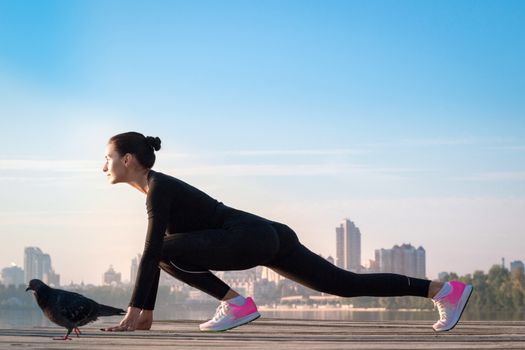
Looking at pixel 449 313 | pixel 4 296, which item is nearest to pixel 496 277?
pixel 4 296

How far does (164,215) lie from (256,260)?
693 mm

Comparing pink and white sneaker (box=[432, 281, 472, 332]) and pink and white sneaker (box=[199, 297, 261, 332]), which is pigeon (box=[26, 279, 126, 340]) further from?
pink and white sneaker (box=[432, 281, 472, 332])

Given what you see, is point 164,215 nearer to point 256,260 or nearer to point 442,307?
point 256,260

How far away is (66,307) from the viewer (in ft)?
21.9

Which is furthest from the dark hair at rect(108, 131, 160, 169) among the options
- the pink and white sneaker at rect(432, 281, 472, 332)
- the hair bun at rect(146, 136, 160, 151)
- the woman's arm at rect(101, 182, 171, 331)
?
the pink and white sneaker at rect(432, 281, 472, 332)

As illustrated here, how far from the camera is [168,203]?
657 centimetres

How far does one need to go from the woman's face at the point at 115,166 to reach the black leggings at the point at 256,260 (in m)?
0.60

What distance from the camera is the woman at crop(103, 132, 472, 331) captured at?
6520 mm

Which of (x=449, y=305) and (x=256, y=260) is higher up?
(x=256, y=260)

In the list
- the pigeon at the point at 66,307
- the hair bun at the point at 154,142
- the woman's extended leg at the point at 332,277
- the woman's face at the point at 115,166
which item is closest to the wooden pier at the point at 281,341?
the pigeon at the point at 66,307

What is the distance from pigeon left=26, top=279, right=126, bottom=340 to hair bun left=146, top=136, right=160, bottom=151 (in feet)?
3.79

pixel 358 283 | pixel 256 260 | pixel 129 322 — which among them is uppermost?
pixel 256 260

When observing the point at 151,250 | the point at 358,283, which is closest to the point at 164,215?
the point at 151,250

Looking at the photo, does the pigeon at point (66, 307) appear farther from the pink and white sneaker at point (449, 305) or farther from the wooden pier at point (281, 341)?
the pink and white sneaker at point (449, 305)
